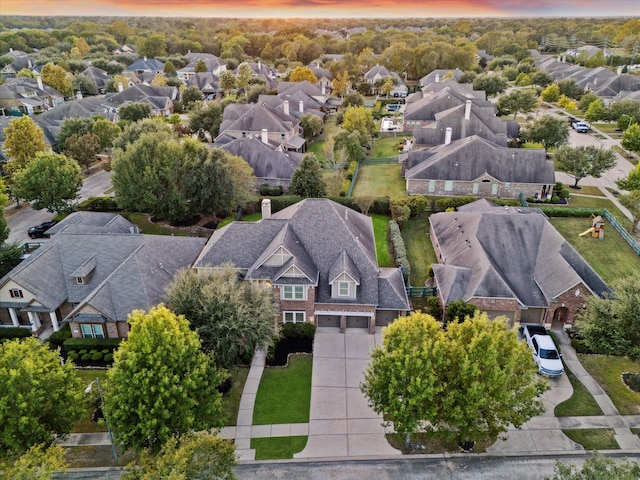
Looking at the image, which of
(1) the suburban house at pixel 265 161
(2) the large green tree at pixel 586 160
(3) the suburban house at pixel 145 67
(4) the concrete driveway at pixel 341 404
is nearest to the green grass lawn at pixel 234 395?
(4) the concrete driveway at pixel 341 404

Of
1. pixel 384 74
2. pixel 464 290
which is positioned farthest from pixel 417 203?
pixel 384 74

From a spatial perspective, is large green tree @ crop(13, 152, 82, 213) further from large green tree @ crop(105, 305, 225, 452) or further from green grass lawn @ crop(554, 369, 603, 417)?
green grass lawn @ crop(554, 369, 603, 417)

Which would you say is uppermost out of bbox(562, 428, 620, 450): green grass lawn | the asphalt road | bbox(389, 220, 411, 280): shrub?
bbox(389, 220, 411, 280): shrub

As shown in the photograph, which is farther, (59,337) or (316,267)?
(316,267)

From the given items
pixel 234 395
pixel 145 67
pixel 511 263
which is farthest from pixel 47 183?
pixel 145 67

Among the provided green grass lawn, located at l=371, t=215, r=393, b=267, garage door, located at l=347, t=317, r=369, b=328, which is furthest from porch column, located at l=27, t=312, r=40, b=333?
green grass lawn, located at l=371, t=215, r=393, b=267

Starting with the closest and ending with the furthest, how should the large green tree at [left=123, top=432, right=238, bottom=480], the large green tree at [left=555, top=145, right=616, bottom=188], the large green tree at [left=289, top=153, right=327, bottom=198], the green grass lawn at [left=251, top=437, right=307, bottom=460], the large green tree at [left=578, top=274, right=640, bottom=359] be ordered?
A: the large green tree at [left=123, top=432, right=238, bottom=480]
the green grass lawn at [left=251, top=437, right=307, bottom=460]
the large green tree at [left=578, top=274, right=640, bottom=359]
the large green tree at [left=289, top=153, right=327, bottom=198]
the large green tree at [left=555, top=145, right=616, bottom=188]

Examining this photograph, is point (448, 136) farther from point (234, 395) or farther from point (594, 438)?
point (234, 395)
